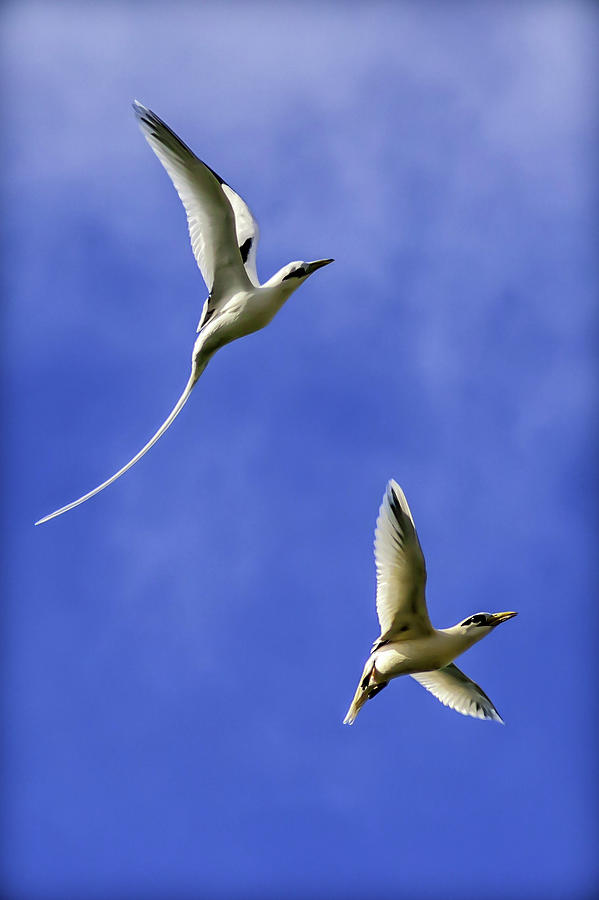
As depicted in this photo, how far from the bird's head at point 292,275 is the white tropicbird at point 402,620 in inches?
107

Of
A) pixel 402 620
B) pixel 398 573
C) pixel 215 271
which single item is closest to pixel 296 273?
pixel 215 271

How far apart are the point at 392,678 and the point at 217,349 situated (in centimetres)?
379

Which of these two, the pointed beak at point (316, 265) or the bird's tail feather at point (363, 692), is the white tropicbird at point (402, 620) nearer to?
the bird's tail feather at point (363, 692)

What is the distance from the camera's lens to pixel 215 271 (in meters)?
11.9

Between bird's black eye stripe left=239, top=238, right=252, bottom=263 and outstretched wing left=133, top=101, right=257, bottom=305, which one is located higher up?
bird's black eye stripe left=239, top=238, right=252, bottom=263

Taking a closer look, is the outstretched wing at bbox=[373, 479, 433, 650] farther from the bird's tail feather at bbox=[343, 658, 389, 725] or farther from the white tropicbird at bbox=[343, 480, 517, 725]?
the bird's tail feather at bbox=[343, 658, 389, 725]

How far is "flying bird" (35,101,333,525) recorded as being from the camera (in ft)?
37.2

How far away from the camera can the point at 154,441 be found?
11.6m

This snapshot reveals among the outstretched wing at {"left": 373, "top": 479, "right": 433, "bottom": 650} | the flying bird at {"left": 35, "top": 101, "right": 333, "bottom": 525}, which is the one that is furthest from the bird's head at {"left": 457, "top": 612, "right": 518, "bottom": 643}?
the flying bird at {"left": 35, "top": 101, "right": 333, "bottom": 525}

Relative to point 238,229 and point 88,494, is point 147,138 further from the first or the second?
point 88,494

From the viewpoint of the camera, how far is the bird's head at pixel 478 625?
36.4 feet

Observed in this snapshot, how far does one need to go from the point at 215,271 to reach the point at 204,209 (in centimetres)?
66

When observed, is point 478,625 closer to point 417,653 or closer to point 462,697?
point 417,653

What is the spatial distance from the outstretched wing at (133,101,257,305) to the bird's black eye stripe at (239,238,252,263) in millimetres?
348
